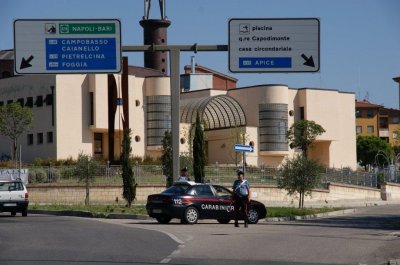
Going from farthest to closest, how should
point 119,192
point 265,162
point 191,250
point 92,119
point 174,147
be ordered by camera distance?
point 265,162 < point 92,119 < point 119,192 < point 174,147 < point 191,250

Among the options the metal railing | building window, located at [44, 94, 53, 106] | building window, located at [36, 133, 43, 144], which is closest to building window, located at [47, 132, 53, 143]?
building window, located at [36, 133, 43, 144]

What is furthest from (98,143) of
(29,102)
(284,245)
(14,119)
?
(284,245)

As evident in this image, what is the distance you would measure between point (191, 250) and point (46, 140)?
57661 millimetres

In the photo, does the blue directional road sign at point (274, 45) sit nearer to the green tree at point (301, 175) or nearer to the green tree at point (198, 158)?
the green tree at point (198, 158)

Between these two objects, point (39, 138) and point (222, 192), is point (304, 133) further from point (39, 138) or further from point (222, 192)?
point (222, 192)

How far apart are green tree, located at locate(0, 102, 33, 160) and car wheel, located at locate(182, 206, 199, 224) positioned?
40126mm

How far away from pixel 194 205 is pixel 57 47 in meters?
7.01

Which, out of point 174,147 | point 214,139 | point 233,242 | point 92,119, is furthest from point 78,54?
point 214,139

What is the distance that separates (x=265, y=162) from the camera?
81.0m

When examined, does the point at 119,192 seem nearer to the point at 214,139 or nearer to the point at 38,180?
the point at 38,180

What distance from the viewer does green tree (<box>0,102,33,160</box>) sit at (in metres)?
65.9

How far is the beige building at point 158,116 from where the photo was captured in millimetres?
72375

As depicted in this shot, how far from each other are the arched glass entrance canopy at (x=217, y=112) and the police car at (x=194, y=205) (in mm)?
50772

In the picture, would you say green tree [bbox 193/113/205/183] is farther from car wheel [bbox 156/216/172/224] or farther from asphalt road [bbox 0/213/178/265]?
asphalt road [bbox 0/213/178/265]
